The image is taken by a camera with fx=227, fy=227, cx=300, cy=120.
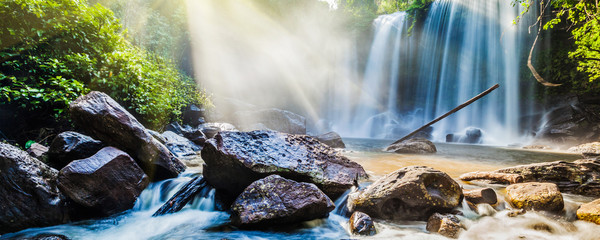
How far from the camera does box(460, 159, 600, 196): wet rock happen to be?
3.62 m

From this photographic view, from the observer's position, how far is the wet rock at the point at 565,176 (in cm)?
362

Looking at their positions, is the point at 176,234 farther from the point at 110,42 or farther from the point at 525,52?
the point at 525,52

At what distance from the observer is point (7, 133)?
13.9ft

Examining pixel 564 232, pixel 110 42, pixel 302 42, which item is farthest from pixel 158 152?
pixel 302 42

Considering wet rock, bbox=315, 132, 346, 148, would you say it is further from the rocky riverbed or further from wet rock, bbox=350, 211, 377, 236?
wet rock, bbox=350, 211, 377, 236

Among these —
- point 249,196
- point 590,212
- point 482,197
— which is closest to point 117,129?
point 249,196

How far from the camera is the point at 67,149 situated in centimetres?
350

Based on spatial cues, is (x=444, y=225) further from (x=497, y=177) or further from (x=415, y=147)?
(x=415, y=147)

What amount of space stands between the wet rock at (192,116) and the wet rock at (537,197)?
11478mm

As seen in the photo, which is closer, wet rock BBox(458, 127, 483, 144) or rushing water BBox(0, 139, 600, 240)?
rushing water BBox(0, 139, 600, 240)

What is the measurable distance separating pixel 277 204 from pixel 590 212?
145 inches

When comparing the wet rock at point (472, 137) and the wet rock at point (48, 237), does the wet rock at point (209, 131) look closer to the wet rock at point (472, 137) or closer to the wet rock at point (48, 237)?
the wet rock at point (48, 237)

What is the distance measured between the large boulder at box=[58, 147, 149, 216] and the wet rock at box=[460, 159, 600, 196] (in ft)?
20.3

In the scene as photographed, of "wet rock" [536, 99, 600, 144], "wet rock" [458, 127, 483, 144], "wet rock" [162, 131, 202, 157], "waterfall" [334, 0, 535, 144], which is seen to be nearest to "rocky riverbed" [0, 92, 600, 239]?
"wet rock" [162, 131, 202, 157]
